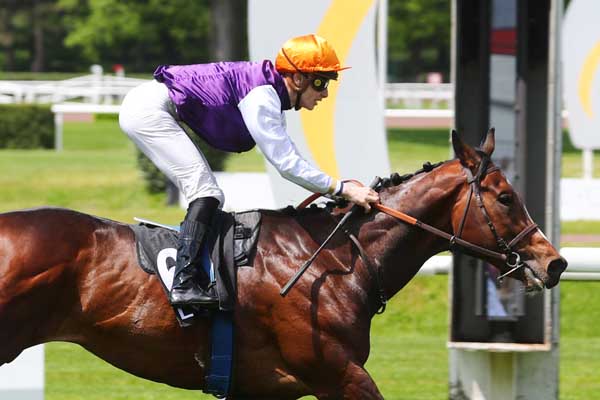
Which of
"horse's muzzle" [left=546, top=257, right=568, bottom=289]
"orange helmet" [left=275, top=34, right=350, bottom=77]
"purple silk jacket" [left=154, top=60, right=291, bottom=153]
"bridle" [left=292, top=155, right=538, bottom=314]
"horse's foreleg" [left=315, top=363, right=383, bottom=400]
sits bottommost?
"horse's foreleg" [left=315, top=363, right=383, bottom=400]

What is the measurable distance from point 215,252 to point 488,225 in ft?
3.68

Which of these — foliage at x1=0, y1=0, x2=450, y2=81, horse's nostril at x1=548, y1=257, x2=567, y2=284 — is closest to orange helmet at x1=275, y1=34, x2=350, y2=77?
horse's nostril at x1=548, y1=257, x2=567, y2=284

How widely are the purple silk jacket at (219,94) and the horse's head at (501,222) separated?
0.82 metres

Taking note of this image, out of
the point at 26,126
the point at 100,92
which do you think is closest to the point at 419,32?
the point at 100,92

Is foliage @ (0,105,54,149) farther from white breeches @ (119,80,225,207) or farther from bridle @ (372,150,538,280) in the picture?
bridle @ (372,150,538,280)

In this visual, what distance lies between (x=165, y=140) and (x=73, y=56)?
42092 millimetres

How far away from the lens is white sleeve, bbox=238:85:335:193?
4.98 meters

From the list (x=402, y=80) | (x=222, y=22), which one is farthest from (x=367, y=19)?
(x=402, y=80)

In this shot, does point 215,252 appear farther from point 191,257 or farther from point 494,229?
point 494,229

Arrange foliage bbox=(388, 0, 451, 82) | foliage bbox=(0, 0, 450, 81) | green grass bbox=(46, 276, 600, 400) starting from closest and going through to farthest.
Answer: green grass bbox=(46, 276, 600, 400)
foliage bbox=(388, 0, 451, 82)
foliage bbox=(0, 0, 450, 81)

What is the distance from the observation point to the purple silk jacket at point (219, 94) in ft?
16.7

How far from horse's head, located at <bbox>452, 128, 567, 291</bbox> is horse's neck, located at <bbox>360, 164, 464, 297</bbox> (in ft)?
0.27

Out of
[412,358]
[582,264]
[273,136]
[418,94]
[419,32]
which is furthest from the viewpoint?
[419,32]

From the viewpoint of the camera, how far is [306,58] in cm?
513
